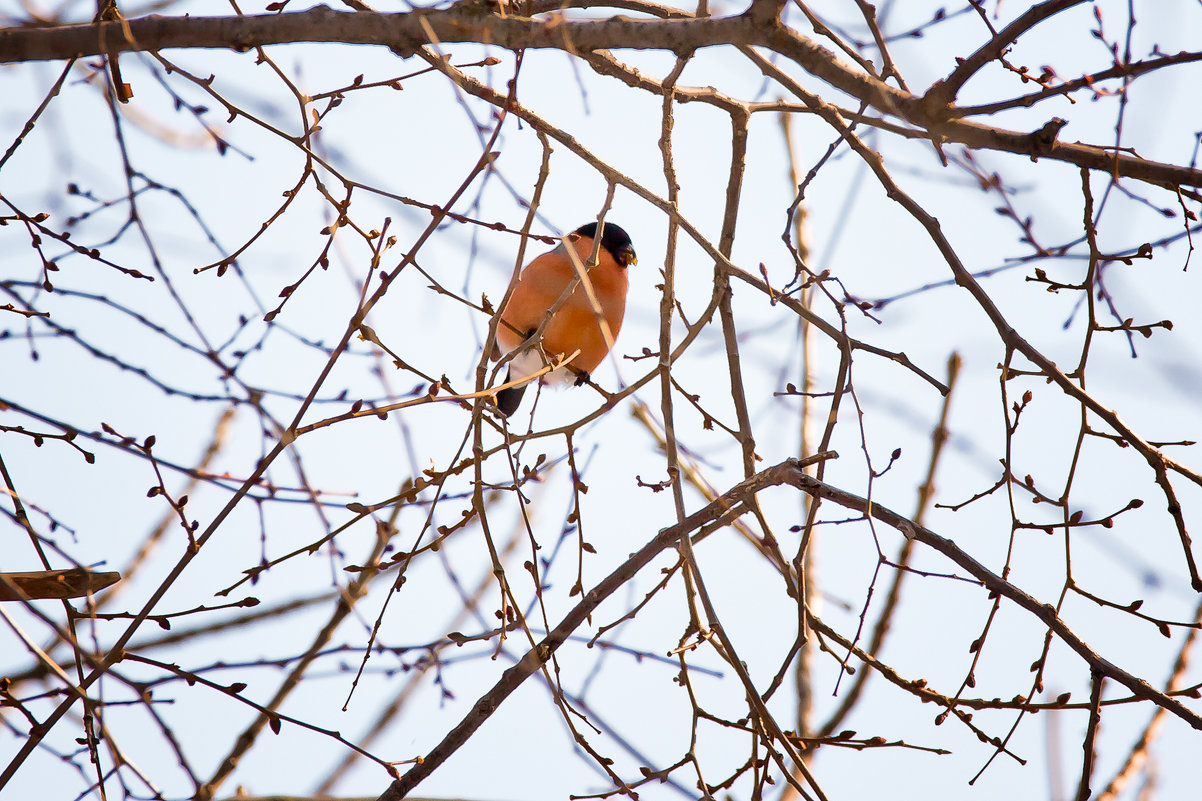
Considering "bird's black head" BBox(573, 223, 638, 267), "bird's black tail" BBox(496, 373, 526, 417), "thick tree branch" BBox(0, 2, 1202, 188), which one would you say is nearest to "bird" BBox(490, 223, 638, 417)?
"bird's black head" BBox(573, 223, 638, 267)

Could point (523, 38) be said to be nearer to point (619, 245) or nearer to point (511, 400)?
point (619, 245)

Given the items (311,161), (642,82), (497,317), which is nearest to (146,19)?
(311,161)

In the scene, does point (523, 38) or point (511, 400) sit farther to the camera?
point (511, 400)

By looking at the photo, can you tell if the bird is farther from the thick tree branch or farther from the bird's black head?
the thick tree branch

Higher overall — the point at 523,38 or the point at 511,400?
the point at 511,400

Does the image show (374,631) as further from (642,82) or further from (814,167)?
(642,82)

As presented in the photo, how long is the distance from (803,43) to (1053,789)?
141 centimetres

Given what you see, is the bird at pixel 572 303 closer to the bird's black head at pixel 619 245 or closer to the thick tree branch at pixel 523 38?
the bird's black head at pixel 619 245

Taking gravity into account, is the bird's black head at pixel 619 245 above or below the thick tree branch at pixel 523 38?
above

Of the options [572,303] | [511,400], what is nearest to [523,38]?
[572,303]

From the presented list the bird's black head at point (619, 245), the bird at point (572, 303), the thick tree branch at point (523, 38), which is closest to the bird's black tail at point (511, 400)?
the bird at point (572, 303)

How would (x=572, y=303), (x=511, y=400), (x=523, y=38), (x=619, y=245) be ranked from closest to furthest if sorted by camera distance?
(x=523, y=38)
(x=572, y=303)
(x=619, y=245)
(x=511, y=400)

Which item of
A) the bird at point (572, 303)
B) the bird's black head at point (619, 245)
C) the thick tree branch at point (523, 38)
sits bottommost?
the thick tree branch at point (523, 38)

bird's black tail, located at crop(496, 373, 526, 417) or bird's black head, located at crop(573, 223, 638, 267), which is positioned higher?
bird's black head, located at crop(573, 223, 638, 267)
